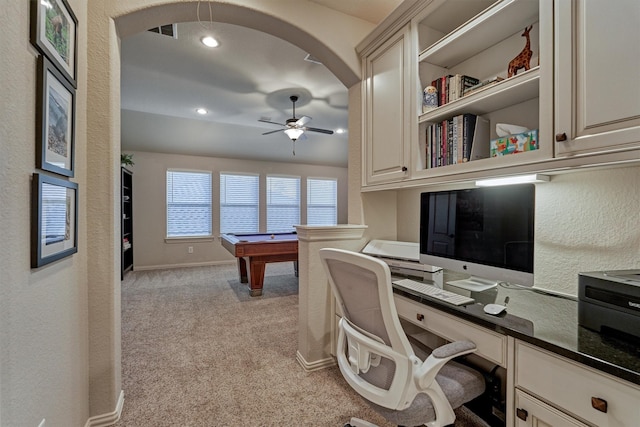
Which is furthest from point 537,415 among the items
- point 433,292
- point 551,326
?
point 433,292

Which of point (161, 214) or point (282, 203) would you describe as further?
Answer: point (282, 203)

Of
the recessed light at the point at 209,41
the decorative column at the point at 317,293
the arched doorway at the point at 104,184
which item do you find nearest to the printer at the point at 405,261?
the decorative column at the point at 317,293

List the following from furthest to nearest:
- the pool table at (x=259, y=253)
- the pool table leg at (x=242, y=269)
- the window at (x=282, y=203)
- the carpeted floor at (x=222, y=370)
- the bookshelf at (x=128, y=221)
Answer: the window at (x=282, y=203)
the bookshelf at (x=128, y=221)
the pool table leg at (x=242, y=269)
the pool table at (x=259, y=253)
the carpeted floor at (x=222, y=370)

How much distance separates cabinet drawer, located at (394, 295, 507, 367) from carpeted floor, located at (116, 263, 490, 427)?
2.27ft

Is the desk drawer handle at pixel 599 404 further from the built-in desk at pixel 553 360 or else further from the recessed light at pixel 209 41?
the recessed light at pixel 209 41

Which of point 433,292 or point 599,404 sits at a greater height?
point 433,292

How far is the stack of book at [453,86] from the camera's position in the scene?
1.59 m

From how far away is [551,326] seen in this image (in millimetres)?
1039

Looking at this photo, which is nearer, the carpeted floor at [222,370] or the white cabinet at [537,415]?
the white cabinet at [537,415]

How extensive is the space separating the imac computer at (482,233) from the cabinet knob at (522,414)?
50 cm

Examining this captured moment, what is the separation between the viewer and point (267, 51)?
2.98m

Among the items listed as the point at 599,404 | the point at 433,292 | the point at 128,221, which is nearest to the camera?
the point at 599,404

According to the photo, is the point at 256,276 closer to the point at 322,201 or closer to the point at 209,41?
the point at 209,41

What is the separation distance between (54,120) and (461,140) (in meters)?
1.91
